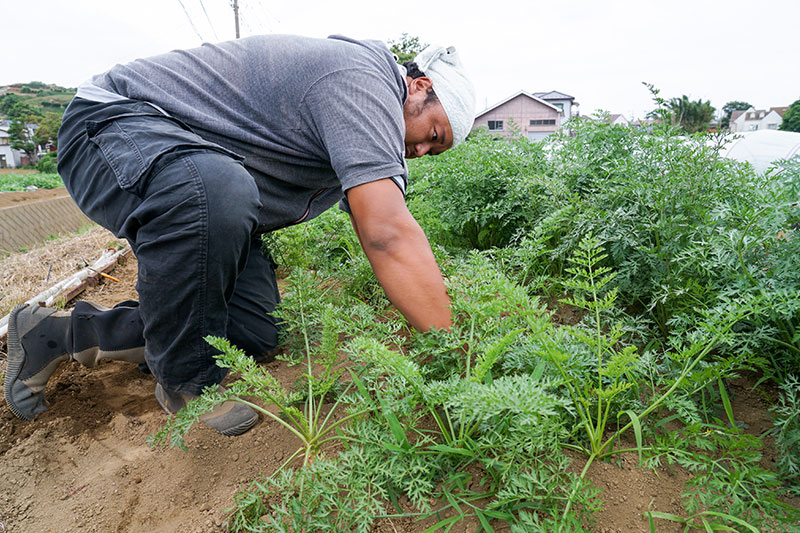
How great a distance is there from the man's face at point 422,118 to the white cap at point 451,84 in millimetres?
32

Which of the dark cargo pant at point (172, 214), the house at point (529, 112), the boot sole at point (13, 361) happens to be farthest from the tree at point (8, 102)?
the dark cargo pant at point (172, 214)

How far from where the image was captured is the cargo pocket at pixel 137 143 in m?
1.62

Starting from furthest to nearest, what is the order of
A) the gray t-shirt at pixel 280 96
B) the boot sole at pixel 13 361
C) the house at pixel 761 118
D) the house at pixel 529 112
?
the house at pixel 761 118 → the house at pixel 529 112 → the boot sole at pixel 13 361 → the gray t-shirt at pixel 280 96

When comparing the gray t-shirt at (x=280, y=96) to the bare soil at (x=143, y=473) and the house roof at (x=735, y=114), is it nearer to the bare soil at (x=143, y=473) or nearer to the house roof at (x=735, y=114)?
the bare soil at (x=143, y=473)

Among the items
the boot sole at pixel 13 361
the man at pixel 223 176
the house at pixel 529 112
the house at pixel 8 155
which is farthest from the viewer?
the house at pixel 8 155

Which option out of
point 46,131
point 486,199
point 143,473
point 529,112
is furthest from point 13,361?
point 46,131

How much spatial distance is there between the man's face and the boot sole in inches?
74.6

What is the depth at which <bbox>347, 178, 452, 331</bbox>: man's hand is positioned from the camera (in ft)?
4.83

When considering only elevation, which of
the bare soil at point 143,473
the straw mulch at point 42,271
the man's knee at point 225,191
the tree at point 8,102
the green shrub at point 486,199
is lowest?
the tree at point 8,102

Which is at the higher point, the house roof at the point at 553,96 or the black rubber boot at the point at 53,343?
the black rubber boot at the point at 53,343

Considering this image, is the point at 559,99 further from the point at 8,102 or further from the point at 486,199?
the point at 8,102

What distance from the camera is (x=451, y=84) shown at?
2098mm

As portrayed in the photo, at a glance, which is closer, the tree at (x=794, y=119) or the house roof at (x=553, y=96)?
the tree at (x=794, y=119)

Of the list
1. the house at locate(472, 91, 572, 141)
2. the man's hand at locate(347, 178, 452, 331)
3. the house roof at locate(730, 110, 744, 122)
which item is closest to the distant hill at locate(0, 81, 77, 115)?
the house at locate(472, 91, 572, 141)
